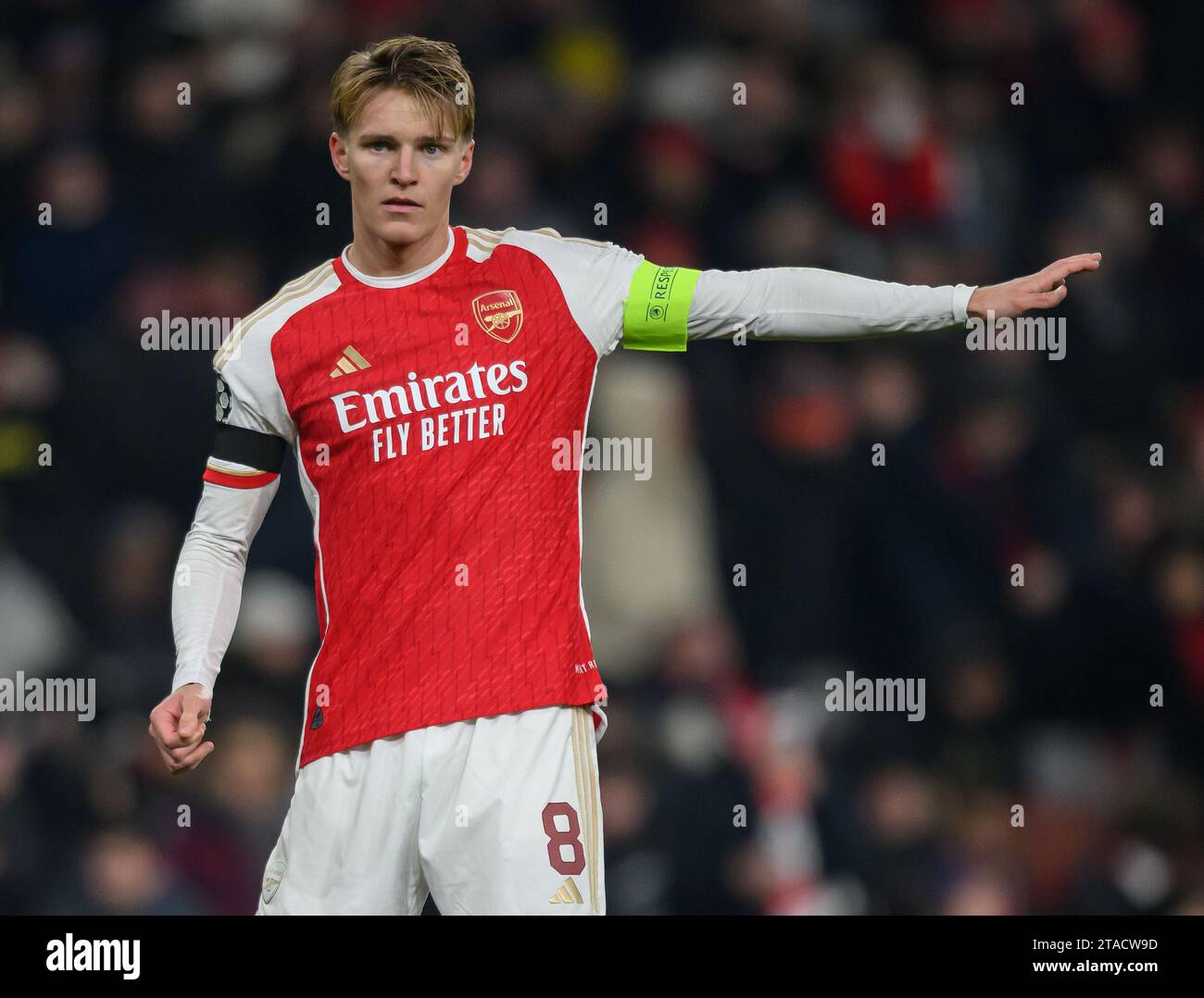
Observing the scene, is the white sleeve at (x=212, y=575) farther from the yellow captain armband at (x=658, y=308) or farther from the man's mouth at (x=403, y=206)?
the yellow captain armband at (x=658, y=308)

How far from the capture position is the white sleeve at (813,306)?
264 cm

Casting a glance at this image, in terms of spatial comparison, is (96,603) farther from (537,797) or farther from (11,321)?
(537,797)

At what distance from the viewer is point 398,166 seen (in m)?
2.65

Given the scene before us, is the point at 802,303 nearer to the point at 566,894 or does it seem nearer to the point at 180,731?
the point at 566,894

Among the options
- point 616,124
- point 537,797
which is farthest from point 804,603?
point 537,797

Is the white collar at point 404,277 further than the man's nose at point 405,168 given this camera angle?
Yes

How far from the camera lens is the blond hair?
2.68 metres

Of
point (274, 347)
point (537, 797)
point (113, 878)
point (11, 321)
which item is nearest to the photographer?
point (537, 797)

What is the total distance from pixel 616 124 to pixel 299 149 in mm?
819

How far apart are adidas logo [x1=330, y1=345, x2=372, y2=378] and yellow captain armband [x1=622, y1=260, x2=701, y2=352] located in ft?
1.34

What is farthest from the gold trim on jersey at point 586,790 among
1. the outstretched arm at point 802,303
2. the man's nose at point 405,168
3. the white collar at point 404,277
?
the man's nose at point 405,168

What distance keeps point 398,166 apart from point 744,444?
1983 mm

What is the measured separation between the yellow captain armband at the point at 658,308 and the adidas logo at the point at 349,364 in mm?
408

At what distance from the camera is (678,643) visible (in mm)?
4301
